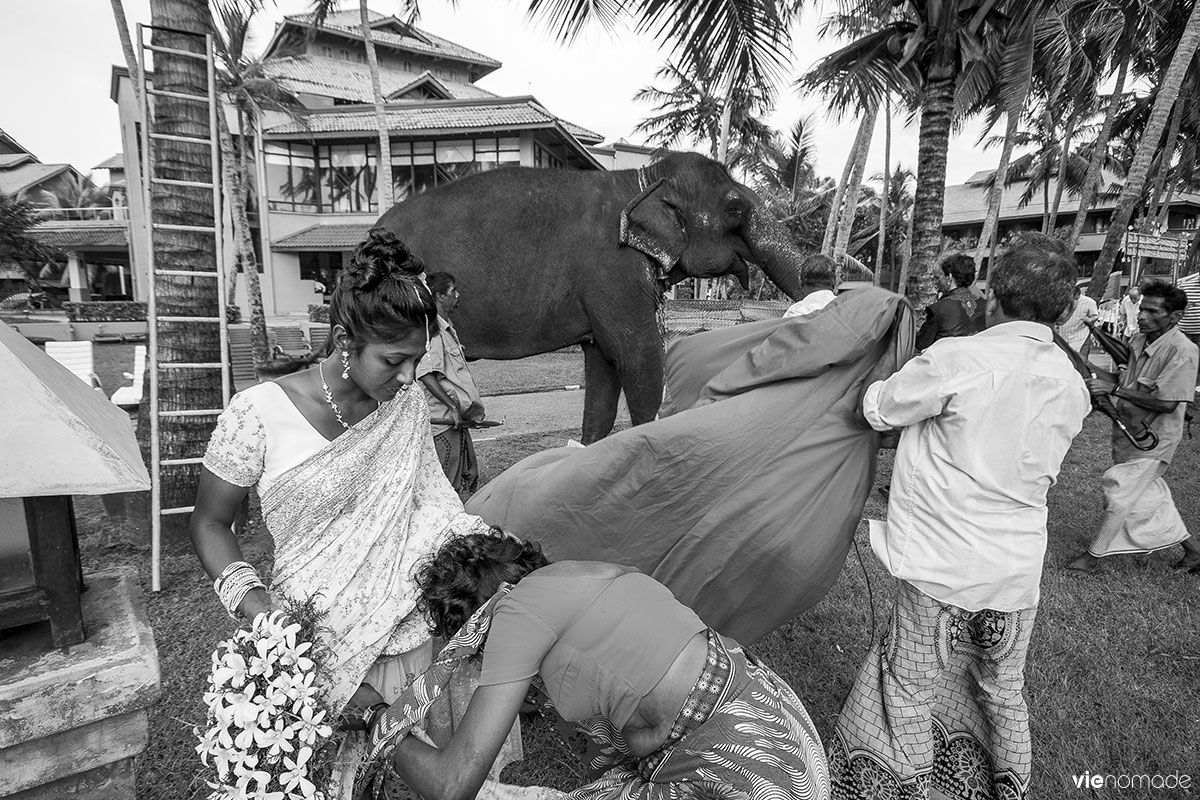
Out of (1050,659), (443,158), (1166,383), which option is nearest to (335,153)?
(443,158)

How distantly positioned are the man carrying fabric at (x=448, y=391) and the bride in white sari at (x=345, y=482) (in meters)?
1.79

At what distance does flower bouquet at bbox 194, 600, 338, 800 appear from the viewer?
138 centimetres

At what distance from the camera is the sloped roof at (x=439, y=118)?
765 inches

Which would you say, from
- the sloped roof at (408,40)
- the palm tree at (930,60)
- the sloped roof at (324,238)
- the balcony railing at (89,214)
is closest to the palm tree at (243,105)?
the sloped roof at (324,238)

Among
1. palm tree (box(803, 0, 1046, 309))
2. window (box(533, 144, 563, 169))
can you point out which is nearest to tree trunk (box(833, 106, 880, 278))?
palm tree (box(803, 0, 1046, 309))

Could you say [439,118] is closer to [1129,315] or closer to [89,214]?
[1129,315]

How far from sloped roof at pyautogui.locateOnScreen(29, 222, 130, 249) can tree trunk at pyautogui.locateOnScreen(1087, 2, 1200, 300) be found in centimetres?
3028

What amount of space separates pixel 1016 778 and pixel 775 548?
3.31ft

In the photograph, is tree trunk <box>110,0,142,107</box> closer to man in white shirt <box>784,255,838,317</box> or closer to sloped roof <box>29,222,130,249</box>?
man in white shirt <box>784,255,838,317</box>

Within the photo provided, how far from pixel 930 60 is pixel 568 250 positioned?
437 cm

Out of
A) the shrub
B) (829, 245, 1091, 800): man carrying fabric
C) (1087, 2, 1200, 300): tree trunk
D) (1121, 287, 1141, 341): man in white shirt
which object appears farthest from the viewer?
the shrub

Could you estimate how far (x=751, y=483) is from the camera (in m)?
2.34

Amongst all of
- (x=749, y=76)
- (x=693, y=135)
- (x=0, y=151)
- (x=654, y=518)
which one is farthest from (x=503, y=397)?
(x=0, y=151)

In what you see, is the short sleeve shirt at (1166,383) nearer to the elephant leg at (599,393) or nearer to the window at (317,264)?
the elephant leg at (599,393)
